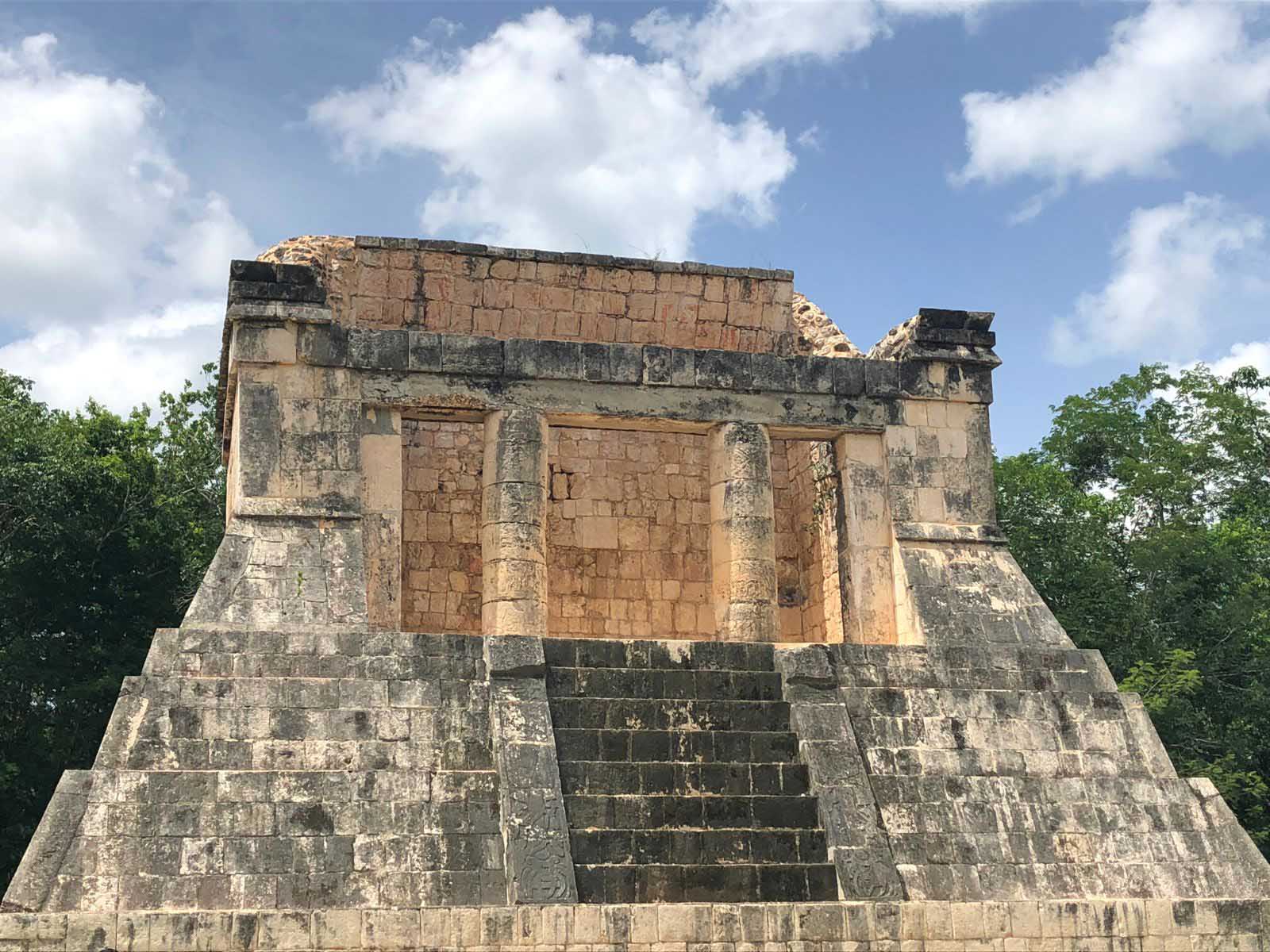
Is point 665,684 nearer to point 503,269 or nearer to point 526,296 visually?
point 526,296

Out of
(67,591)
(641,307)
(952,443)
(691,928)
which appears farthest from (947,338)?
(67,591)

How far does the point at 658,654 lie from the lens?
12.3m

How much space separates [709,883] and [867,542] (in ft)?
14.1

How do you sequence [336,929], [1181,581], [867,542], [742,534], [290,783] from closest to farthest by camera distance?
[336,929] < [290,783] < [742,534] < [867,542] < [1181,581]

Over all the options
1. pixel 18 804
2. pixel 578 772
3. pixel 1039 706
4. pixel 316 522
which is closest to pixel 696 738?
pixel 578 772

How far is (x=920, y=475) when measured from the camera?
1428cm

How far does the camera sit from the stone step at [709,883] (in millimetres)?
10500

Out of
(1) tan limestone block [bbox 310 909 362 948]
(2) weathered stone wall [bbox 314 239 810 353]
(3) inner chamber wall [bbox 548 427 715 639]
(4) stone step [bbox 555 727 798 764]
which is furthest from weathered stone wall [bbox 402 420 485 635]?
(1) tan limestone block [bbox 310 909 362 948]

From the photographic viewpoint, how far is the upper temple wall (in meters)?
15.3

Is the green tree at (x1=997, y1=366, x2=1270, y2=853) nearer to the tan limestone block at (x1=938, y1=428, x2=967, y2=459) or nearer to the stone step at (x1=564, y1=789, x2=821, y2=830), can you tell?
the tan limestone block at (x1=938, y1=428, x2=967, y2=459)

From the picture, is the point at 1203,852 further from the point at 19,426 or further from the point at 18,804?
the point at 19,426

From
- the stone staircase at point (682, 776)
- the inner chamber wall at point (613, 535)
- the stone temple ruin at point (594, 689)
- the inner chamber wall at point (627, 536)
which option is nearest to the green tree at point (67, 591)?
the stone temple ruin at point (594, 689)

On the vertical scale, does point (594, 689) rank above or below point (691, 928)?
above

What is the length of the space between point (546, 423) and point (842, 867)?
4762mm
